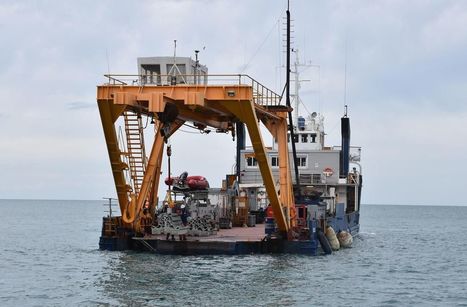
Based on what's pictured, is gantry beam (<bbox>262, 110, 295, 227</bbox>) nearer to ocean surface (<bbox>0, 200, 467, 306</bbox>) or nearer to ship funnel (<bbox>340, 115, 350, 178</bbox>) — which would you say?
ocean surface (<bbox>0, 200, 467, 306</bbox>)

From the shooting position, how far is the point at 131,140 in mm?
36188

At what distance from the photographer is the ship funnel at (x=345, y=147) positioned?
163 ft

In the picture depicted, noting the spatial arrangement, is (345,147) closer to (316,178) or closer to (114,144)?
(316,178)

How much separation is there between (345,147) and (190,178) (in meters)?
11.3

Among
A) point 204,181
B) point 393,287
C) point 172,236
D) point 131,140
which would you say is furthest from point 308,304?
point 204,181

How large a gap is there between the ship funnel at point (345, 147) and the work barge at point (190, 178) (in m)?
7.72

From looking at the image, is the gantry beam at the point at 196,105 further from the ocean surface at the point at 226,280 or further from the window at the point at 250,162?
the window at the point at 250,162

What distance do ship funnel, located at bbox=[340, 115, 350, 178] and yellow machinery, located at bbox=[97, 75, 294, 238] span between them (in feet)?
39.4

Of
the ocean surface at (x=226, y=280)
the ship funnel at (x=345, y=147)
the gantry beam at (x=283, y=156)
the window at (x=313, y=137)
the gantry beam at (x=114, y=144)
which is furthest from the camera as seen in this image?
the window at (x=313, y=137)

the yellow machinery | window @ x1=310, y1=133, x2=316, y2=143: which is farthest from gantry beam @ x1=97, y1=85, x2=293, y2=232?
window @ x1=310, y1=133, x2=316, y2=143

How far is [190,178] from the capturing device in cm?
4262

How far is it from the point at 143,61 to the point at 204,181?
924 centimetres

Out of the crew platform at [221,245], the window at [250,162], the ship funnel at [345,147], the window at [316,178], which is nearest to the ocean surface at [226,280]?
the crew platform at [221,245]

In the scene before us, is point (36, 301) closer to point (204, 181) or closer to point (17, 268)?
point (17, 268)
